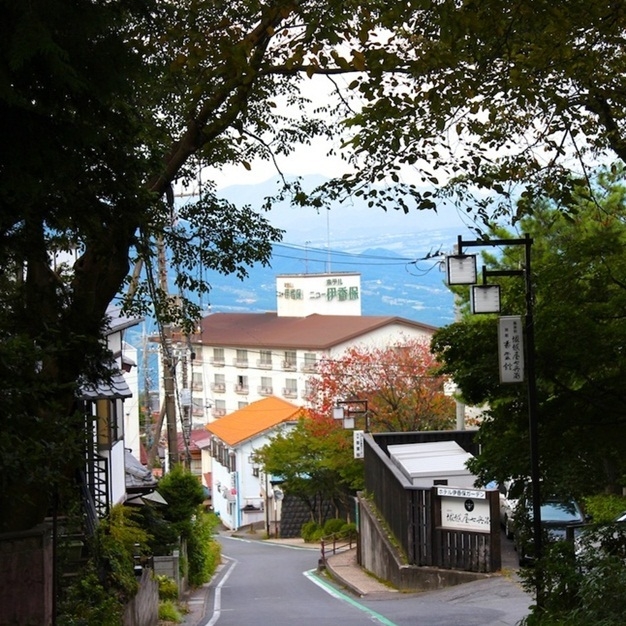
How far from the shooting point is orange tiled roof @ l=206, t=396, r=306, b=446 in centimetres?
6719

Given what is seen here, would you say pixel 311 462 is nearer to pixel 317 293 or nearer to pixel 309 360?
pixel 309 360

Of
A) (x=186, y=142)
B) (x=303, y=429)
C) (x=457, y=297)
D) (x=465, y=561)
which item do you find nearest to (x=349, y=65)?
(x=186, y=142)

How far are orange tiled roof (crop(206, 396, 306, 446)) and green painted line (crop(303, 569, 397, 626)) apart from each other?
3312 centimetres

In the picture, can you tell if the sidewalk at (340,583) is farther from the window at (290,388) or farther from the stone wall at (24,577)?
the window at (290,388)

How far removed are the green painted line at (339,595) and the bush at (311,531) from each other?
58.8 ft

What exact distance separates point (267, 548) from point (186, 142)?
41903 millimetres

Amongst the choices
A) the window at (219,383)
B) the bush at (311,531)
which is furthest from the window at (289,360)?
the bush at (311,531)

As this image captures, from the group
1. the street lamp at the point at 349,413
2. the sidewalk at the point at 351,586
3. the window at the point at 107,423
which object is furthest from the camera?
the street lamp at the point at 349,413

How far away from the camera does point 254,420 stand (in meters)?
71.3

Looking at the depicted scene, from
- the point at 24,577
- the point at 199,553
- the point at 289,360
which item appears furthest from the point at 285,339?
the point at 24,577

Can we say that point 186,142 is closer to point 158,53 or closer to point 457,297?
point 158,53

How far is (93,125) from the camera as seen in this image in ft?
27.3

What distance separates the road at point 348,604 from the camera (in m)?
16.0

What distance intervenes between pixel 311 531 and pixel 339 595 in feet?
97.6
